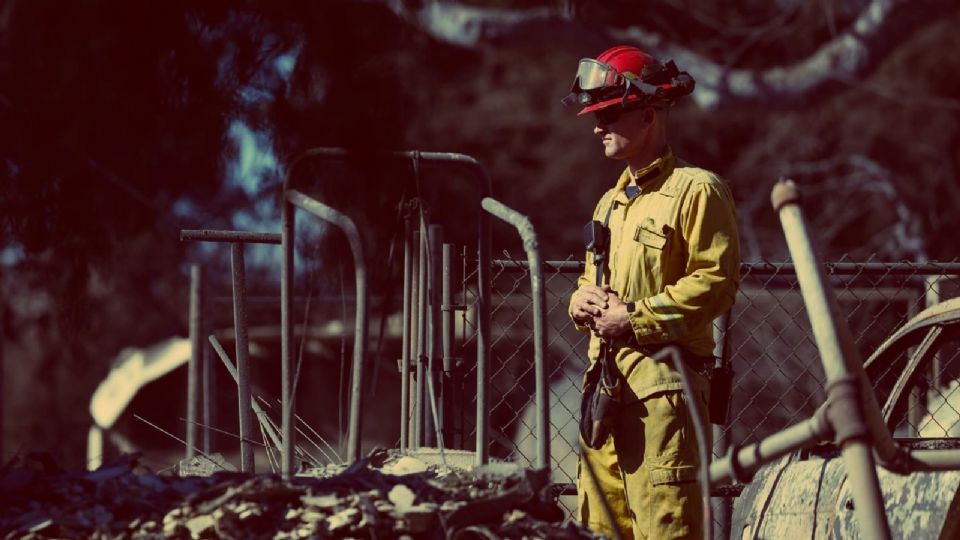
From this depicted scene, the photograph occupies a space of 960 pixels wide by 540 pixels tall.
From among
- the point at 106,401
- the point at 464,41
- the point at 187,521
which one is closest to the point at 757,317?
the point at 464,41

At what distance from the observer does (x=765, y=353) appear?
745 centimetres

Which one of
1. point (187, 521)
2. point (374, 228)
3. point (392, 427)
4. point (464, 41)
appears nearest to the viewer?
point (187, 521)

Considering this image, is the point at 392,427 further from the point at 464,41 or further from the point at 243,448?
the point at 243,448

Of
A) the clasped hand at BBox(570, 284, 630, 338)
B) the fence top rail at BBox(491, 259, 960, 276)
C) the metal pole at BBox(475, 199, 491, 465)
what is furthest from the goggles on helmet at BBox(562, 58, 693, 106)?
the fence top rail at BBox(491, 259, 960, 276)

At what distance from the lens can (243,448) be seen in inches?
203

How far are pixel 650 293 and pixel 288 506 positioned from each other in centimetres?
178

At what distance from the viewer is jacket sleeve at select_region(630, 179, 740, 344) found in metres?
4.79

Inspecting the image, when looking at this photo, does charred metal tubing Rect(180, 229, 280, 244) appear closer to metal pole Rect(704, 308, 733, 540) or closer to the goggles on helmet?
the goggles on helmet

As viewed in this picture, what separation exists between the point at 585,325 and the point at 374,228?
3.20m

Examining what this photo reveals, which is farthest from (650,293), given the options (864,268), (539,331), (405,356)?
(864,268)

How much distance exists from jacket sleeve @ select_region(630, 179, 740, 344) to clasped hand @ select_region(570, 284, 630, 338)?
6 cm

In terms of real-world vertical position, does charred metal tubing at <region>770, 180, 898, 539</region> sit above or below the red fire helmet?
below

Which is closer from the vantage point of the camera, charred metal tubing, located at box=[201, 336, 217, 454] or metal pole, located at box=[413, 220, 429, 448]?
metal pole, located at box=[413, 220, 429, 448]

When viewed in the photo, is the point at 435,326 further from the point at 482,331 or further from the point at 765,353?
the point at 765,353
